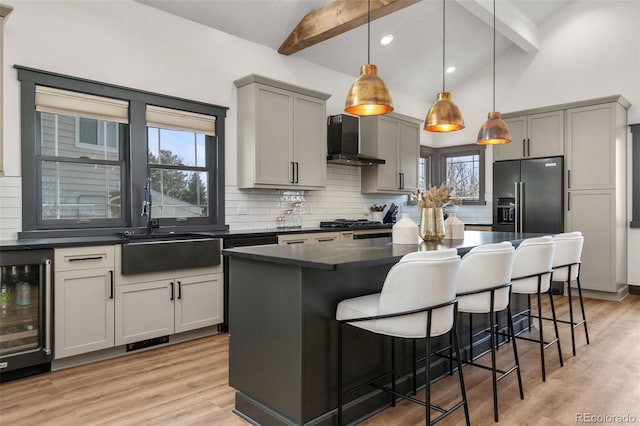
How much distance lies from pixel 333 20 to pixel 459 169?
156 inches

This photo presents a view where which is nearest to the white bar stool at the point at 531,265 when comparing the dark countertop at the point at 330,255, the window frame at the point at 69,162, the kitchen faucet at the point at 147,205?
the dark countertop at the point at 330,255

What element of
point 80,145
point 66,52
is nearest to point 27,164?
point 80,145

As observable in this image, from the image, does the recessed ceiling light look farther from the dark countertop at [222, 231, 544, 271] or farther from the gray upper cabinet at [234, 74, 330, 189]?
the dark countertop at [222, 231, 544, 271]

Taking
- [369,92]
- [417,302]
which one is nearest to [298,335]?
[417,302]

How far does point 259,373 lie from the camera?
231cm

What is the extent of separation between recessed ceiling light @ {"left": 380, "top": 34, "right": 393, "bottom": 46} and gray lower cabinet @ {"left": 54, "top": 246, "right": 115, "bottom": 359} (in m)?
4.27

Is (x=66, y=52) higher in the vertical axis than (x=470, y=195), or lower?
higher

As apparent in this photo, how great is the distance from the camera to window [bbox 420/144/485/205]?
7.20m

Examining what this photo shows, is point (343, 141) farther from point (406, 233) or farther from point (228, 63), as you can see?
point (406, 233)

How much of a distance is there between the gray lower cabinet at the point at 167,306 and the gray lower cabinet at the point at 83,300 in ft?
0.29

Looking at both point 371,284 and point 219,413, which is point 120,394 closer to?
point 219,413

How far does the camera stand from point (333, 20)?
455 cm

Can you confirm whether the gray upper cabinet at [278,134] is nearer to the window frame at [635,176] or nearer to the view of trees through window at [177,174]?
the view of trees through window at [177,174]

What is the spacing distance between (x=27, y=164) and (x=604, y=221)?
20.8ft
